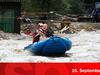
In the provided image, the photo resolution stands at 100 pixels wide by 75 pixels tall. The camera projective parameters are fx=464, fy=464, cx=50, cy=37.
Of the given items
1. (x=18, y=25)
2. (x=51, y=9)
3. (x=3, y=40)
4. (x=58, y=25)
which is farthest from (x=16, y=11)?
(x=51, y=9)

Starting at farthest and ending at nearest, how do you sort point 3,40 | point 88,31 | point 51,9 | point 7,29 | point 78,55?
point 51,9 < point 88,31 < point 7,29 < point 3,40 < point 78,55

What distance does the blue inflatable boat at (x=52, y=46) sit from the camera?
19219 mm

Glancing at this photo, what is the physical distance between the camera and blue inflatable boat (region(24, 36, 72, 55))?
19.2 m

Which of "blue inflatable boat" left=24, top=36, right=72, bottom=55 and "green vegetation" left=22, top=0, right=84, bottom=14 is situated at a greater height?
"blue inflatable boat" left=24, top=36, right=72, bottom=55

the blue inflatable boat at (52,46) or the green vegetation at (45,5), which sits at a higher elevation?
the blue inflatable boat at (52,46)

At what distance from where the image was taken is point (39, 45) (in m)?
19.5

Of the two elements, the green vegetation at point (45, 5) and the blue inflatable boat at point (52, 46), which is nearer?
the blue inflatable boat at point (52, 46)

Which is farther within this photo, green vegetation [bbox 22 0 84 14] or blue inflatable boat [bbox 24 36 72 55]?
green vegetation [bbox 22 0 84 14]

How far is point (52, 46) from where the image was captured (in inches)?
763

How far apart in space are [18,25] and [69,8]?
2165cm

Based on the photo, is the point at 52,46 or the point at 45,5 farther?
the point at 45,5

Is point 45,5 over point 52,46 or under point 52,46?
under

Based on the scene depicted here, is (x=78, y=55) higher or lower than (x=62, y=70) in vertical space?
lower

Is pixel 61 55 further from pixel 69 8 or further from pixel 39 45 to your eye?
pixel 69 8
